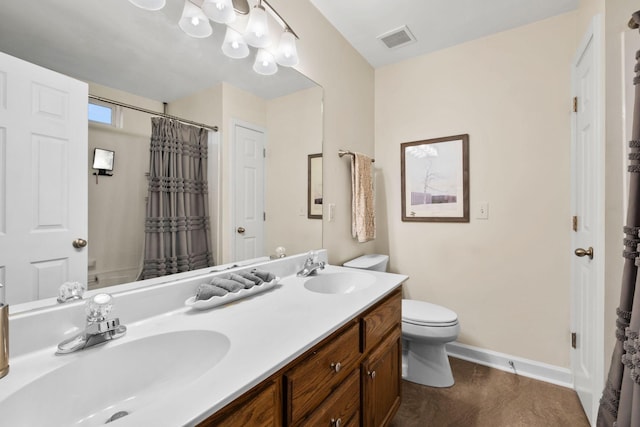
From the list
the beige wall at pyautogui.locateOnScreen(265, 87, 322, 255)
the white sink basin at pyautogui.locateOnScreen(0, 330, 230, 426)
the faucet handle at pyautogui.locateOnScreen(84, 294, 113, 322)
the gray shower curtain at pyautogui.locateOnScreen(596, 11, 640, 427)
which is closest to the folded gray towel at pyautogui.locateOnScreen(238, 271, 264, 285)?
the beige wall at pyautogui.locateOnScreen(265, 87, 322, 255)

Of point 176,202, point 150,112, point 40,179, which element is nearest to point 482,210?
point 176,202

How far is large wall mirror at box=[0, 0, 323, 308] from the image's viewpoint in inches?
31.9

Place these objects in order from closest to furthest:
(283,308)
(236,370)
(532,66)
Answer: (236,370), (283,308), (532,66)

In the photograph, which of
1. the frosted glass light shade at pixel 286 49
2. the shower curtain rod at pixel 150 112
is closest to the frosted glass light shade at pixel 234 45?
the frosted glass light shade at pixel 286 49

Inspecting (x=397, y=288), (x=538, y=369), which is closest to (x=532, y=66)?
(x=397, y=288)

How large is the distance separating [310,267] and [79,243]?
3.39 ft

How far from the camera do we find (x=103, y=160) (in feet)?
2.88

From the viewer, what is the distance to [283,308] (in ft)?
3.44

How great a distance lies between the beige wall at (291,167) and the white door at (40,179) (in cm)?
82

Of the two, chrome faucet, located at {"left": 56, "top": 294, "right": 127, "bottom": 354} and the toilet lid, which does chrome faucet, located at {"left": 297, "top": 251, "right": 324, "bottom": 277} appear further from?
chrome faucet, located at {"left": 56, "top": 294, "right": 127, "bottom": 354}

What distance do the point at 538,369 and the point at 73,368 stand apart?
2.57 meters

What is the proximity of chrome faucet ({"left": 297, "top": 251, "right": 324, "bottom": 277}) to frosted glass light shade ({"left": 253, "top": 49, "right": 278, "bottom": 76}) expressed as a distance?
3.44 ft

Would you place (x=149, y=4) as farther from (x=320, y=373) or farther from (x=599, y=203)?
(x=599, y=203)

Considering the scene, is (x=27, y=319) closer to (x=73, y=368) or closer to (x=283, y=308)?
(x=73, y=368)
